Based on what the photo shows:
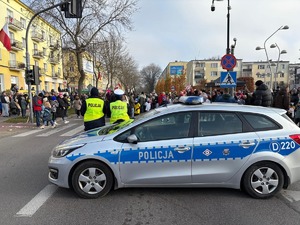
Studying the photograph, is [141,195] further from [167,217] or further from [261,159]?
[261,159]

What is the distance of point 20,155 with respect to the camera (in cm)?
704

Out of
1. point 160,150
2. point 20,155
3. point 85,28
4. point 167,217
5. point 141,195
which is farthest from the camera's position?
point 85,28

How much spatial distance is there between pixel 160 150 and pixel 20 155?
4.98 m

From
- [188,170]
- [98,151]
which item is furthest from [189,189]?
[98,151]

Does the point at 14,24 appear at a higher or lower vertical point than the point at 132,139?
higher

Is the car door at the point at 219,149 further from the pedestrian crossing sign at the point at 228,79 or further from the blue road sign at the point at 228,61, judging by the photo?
the blue road sign at the point at 228,61

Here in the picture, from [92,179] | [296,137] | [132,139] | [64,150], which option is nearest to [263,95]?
[296,137]

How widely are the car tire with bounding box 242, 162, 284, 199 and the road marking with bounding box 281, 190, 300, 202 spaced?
0.86ft

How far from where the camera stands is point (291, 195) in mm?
4148

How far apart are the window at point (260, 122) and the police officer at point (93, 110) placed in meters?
3.45

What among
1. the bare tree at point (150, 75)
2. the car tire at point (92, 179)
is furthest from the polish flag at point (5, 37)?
the bare tree at point (150, 75)

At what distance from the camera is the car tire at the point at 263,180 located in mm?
3957

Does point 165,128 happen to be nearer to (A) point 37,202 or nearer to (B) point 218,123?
(B) point 218,123

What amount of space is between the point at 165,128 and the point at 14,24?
37.7m
